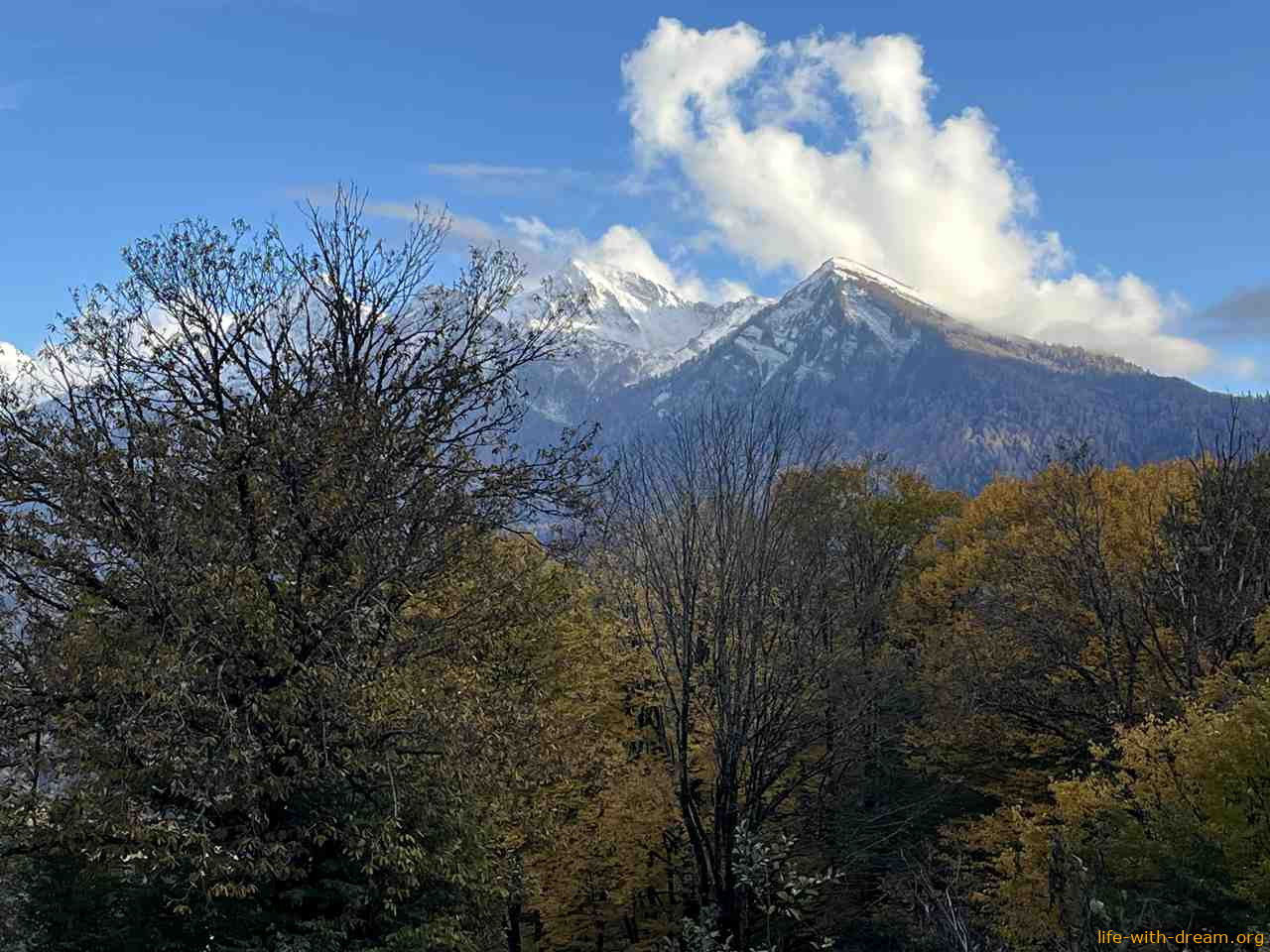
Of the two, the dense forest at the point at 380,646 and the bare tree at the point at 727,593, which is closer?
the dense forest at the point at 380,646

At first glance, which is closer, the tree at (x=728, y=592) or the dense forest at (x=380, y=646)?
the dense forest at (x=380, y=646)

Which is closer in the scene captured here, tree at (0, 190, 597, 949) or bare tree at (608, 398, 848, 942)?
tree at (0, 190, 597, 949)

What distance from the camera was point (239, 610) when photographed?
37.6 feet

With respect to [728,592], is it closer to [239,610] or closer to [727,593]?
[727,593]

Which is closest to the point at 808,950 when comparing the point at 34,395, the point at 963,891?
the point at 963,891

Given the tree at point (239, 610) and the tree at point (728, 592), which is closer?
the tree at point (239, 610)

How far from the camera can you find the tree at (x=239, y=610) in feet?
36.8

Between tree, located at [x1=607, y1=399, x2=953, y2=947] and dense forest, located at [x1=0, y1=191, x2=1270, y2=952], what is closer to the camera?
dense forest, located at [x1=0, y1=191, x2=1270, y2=952]

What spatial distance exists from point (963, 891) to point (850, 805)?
607 centimetres

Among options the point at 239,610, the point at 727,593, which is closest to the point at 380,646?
the point at 239,610

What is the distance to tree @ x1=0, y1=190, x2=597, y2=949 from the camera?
11211 mm

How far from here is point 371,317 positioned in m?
15.0

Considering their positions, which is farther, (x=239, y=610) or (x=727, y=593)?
(x=727, y=593)

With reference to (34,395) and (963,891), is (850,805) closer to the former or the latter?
(963,891)
